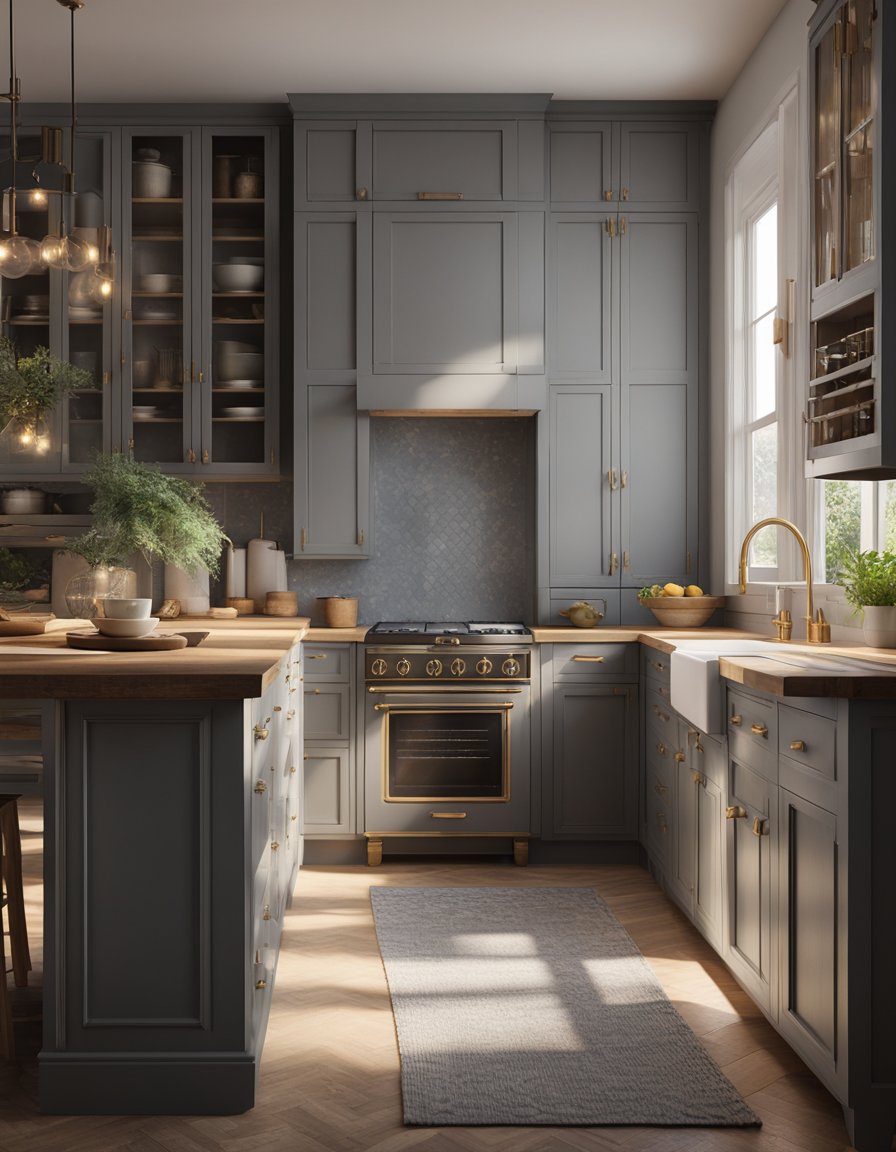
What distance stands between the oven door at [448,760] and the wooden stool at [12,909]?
170 cm

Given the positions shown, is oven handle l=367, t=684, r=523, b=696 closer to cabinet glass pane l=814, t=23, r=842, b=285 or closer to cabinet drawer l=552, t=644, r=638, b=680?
cabinet drawer l=552, t=644, r=638, b=680

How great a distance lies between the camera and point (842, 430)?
10.0 ft

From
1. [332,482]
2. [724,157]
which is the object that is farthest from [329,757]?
[724,157]

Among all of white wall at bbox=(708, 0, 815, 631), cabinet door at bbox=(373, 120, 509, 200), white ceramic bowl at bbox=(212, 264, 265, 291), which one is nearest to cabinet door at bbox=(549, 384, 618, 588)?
white wall at bbox=(708, 0, 815, 631)

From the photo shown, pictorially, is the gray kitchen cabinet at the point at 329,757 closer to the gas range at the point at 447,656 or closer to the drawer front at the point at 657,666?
the gas range at the point at 447,656

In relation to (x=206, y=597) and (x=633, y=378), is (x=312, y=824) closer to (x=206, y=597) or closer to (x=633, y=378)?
(x=206, y=597)

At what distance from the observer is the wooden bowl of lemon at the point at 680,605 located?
4.70m

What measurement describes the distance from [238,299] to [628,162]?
1863 mm

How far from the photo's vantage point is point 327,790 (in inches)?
183

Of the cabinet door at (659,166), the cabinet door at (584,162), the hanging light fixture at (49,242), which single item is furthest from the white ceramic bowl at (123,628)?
the cabinet door at (659,166)

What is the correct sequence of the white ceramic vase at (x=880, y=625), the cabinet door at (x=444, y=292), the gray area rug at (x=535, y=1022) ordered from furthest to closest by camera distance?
the cabinet door at (x=444, y=292), the white ceramic vase at (x=880, y=625), the gray area rug at (x=535, y=1022)

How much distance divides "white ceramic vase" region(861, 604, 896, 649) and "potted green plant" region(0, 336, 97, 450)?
3463 mm

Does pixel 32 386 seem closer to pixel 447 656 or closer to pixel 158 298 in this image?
pixel 158 298

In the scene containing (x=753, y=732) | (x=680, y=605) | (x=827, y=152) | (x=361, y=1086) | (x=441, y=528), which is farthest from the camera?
(x=441, y=528)
